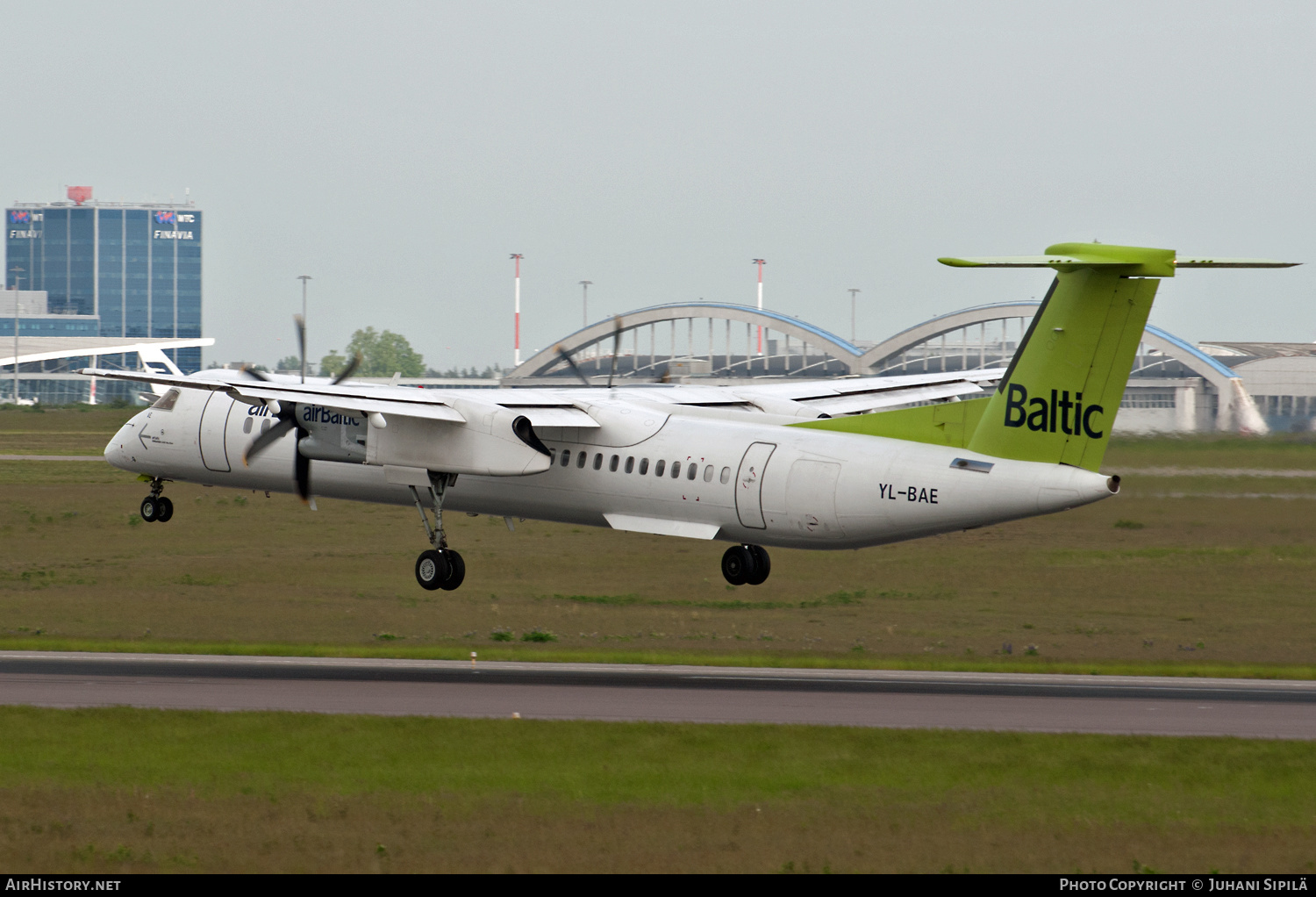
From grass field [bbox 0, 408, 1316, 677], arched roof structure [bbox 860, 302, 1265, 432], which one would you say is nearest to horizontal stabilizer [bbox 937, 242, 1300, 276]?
grass field [bbox 0, 408, 1316, 677]

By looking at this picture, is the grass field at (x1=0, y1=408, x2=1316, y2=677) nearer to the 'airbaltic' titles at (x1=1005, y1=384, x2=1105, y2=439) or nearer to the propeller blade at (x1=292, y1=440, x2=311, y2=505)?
the propeller blade at (x1=292, y1=440, x2=311, y2=505)

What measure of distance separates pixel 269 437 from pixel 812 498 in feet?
48.1

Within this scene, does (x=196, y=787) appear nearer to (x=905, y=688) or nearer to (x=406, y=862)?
(x=406, y=862)

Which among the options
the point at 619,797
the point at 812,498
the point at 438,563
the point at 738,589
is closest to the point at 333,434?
the point at 438,563

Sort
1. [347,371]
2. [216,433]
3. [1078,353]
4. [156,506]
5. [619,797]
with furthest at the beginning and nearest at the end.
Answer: [156,506] → [216,433] → [347,371] → [1078,353] → [619,797]

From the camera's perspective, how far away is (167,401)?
42312mm

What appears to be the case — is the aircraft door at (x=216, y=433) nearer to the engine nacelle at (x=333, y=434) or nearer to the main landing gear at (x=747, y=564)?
the engine nacelle at (x=333, y=434)

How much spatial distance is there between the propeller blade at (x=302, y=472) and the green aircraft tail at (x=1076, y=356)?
17.4m

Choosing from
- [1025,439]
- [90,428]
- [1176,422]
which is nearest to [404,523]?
[1176,422]

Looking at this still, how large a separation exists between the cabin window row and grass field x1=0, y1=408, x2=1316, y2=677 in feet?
24.7

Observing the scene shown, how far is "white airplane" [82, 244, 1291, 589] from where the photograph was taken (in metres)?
28.9

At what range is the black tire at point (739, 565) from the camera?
36.2 metres

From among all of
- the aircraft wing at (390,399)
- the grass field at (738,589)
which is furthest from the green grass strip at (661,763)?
the grass field at (738,589)

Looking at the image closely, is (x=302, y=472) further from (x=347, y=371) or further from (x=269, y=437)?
(x=347, y=371)
